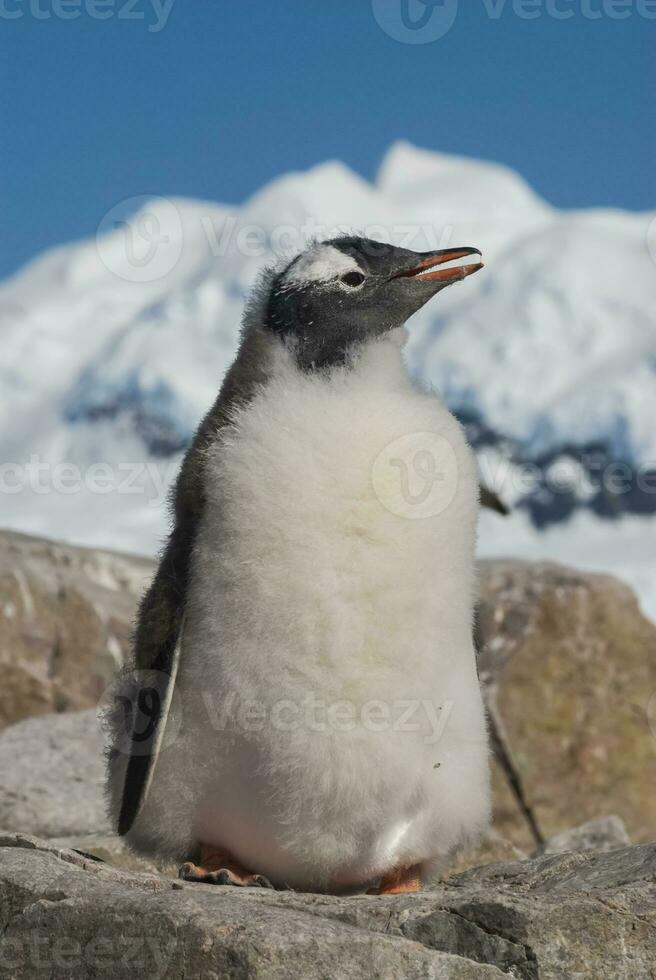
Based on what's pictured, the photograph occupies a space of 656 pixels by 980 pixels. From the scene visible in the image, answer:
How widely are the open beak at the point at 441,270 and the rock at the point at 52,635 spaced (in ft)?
17.1

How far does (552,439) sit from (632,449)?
25.4m

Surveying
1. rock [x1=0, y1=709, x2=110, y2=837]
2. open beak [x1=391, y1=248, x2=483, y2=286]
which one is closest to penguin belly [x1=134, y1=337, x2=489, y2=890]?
open beak [x1=391, y1=248, x2=483, y2=286]

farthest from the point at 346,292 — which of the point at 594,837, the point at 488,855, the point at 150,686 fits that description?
the point at 594,837

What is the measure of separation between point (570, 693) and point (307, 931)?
6.19m

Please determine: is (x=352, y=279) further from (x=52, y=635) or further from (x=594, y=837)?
(x=52, y=635)

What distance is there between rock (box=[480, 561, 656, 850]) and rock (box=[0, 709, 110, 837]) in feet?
9.46

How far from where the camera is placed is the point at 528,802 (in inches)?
324

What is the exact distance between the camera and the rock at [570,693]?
8.34 m

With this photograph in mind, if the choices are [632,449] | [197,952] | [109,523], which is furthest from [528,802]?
[632,449]

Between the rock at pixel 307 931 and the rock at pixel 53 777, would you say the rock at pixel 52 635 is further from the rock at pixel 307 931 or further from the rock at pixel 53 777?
the rock at pixel 307 931

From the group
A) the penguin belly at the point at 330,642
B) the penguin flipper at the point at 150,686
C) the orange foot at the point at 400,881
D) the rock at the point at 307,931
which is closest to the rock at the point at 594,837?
the orange foot at the point at 400,881

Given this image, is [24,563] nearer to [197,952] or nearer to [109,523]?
[197,952]

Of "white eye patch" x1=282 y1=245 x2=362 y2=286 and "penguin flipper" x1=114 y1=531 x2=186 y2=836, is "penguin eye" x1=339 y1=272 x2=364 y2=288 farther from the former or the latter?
"penguin flipper" x1=114 y1=531 x2=186 y2=836

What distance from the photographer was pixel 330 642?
342cm
